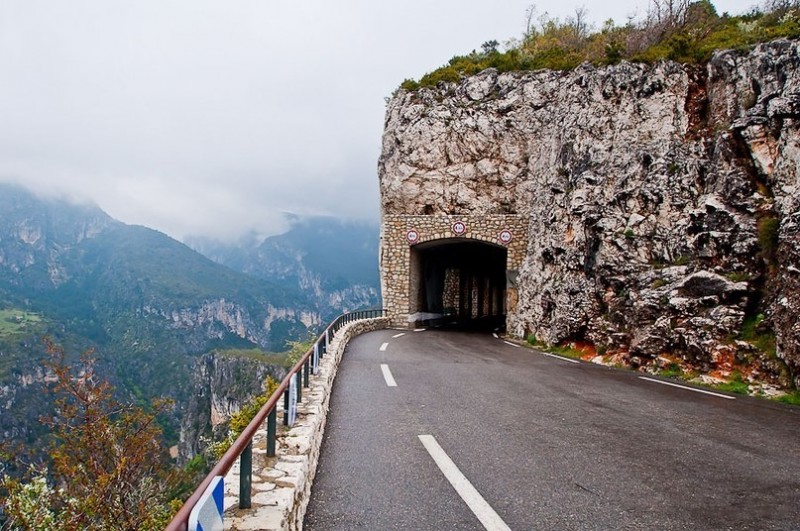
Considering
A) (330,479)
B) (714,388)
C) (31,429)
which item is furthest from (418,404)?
(31,429)

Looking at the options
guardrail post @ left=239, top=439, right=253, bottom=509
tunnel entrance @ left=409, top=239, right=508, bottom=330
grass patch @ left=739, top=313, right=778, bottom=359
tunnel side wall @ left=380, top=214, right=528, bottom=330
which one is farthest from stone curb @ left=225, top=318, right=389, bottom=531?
tunnel entrance @ left=409, top=239, right=508, bottom=330

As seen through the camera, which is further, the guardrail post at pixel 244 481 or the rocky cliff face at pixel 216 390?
the rocky cliff face at pixel 216 390

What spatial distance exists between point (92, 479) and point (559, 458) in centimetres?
1240

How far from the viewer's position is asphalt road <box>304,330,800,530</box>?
403cm

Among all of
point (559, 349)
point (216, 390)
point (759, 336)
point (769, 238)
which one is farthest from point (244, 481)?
point (216, 390)

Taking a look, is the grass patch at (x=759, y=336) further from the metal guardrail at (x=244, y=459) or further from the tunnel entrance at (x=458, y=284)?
the tunnel entrance at (x=458, y=284)

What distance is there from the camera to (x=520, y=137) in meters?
28.8

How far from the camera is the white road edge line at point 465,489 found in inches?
151

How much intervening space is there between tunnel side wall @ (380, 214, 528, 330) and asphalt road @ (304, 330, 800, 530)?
18.0 meters

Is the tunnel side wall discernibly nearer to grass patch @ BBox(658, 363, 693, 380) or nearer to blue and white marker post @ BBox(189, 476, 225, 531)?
grass patch @ BBox(658, 363, 693, 380)

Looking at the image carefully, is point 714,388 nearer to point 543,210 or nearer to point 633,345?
point 633,345

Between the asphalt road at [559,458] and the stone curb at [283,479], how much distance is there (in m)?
0.24

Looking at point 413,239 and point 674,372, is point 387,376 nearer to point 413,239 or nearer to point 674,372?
point 674,372

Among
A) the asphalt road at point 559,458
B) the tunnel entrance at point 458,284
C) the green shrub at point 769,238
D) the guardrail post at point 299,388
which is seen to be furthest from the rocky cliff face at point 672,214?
the guardrail post at point 299,388
